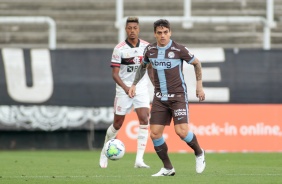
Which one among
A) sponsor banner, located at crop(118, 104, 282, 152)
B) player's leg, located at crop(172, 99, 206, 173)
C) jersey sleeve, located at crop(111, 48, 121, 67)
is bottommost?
sponsor banner, located at crop(118, 104, 282, 152)

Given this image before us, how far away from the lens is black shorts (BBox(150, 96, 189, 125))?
502 inches

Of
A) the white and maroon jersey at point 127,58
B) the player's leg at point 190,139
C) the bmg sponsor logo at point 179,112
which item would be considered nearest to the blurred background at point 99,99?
the white and maroon jersey at point 127,58

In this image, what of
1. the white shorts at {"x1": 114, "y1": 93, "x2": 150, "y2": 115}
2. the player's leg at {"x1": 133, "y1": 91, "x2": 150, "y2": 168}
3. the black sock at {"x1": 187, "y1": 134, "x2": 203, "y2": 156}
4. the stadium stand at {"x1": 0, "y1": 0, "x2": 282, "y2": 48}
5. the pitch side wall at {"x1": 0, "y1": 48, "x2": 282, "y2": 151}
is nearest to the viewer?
the black sock at {"x1": 187, "y1": 134, "x2": 203, "y2": 156}

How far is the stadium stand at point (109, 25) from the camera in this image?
26.5m

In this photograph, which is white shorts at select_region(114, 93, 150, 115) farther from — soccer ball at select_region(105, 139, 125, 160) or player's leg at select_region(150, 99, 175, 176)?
player's leg at select_region(150, 99, 175, 176)

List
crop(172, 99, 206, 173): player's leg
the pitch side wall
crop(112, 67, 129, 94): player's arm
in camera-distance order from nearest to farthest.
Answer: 1. crop(172, 99, 206, 173): player's leg
2. crop(112, 67, 129, 94): player's arm
3. the pitch side wall

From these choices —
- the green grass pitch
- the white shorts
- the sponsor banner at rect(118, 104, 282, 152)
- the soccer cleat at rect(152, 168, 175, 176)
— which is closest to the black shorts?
the soccer cleat at rect(152, 168, 175, 176)

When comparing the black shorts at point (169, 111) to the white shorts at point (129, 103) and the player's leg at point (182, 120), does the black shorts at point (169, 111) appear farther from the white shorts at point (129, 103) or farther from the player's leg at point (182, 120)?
the white shorts at point (129, 103)

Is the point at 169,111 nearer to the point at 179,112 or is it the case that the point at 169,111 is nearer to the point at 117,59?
the point at 179,112

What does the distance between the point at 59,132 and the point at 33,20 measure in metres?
3.00

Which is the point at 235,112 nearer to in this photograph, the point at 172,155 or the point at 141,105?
the point at 172,155

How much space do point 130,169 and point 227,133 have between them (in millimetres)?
6567

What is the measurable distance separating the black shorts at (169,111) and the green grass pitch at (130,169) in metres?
0.78

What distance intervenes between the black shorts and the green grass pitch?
78cm
